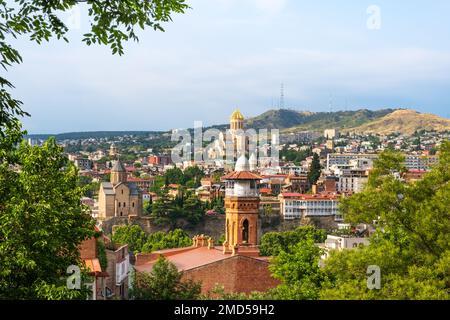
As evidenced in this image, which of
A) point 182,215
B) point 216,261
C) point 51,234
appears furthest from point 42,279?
point 182,215

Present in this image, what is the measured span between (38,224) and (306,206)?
235ft

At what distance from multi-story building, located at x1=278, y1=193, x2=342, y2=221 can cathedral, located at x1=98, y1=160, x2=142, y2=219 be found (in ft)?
46.6

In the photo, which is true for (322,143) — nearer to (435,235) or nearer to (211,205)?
(211,205)

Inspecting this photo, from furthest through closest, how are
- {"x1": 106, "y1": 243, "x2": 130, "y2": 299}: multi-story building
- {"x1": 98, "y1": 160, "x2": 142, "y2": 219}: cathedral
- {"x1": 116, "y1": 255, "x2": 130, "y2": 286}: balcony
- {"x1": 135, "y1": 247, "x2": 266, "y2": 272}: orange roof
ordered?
{"x1": 98, "y1": 160, "x2": 142, "y2": 219}: cathedral, {"x1": 135, "y1": 247, "x2": 266, "y2": 272}: orange roof, {"x1": 116, "y1": 255, "x2": 130, "y2": 286}: balcony, {"x1": 106, "y1": 243, "x2": 130, "y2": 299}: multi-story building

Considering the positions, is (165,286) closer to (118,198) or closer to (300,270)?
(300,270)

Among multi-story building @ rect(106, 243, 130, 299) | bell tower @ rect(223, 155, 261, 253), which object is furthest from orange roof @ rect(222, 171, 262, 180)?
multi-story building @ rect(106, 243, 130, 299)

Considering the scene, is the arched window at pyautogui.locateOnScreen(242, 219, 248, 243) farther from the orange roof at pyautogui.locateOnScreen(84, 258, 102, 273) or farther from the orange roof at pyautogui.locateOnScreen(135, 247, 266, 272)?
the orange roof at pyautogui.locateOnScreen(84, 258, 102, 273)

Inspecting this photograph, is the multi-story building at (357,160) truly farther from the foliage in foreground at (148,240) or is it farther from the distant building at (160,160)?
the foliage in foreground at (148,240)

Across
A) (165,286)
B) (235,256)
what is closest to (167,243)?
(235,256)

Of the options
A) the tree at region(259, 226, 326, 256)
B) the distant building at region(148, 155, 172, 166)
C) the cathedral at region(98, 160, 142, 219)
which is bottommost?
the tree at region(259, 226, 326, 256)

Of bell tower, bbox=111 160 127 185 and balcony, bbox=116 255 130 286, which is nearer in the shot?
balcony, bbox=116 255 130 286

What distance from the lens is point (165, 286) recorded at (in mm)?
26250

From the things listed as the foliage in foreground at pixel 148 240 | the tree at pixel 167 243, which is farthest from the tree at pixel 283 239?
the tree at pixel 167 243

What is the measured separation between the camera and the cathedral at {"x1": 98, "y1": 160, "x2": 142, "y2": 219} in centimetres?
7838
